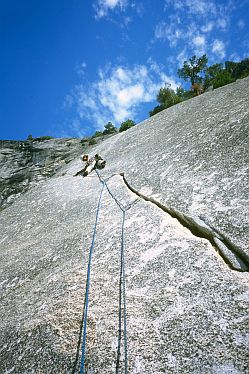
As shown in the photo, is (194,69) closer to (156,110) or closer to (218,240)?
(156,110)

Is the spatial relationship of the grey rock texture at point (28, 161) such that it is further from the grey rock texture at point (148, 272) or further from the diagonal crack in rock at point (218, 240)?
the diagonal crack in rock at point (218, 240)

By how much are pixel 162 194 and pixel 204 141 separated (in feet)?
7.55

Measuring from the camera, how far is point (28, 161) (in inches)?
624

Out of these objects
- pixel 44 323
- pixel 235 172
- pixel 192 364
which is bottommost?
pixel 192 364

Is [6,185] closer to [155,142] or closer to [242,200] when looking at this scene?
[155,142]

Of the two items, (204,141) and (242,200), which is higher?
(204,141)

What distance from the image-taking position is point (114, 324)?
3.45m

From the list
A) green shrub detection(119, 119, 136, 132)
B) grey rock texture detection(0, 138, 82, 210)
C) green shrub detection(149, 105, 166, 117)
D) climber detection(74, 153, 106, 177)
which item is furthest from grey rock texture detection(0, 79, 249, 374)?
green shrub detection(149, 105, 166, 117)

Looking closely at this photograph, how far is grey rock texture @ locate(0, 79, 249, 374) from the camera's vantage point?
9.95 ft

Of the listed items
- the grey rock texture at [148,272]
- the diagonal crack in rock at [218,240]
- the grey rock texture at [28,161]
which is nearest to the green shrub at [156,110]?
the grey rock texture at [28,161]

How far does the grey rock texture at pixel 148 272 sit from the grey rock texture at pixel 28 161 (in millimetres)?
6015

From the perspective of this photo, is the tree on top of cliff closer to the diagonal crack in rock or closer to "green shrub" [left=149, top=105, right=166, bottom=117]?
"green shrub" [left=149, top=105, right=166, bottom=117]

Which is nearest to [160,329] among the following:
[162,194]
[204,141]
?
[162,194]

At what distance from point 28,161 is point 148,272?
13.4m
